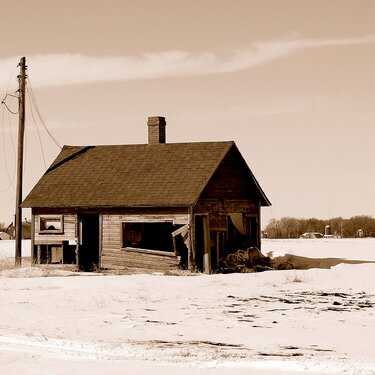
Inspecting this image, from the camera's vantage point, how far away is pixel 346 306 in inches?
623

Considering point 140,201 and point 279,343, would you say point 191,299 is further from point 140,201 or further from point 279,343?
point 140,201

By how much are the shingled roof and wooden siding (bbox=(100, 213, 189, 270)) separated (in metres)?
0.54

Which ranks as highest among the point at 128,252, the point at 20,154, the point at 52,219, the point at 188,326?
the point at 20,154

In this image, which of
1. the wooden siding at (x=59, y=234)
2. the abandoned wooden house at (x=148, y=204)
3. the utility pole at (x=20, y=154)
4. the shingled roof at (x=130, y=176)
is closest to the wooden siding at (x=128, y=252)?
the abandoned wooden house at (x=148, y=204)

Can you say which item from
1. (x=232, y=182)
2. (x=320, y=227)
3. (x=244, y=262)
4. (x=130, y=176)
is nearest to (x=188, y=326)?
(x=244, y=262)

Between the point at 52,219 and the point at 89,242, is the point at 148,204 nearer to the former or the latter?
the point at 52,219

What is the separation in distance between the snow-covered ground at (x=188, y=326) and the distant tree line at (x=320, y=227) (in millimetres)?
34720

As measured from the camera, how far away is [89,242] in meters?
29.2

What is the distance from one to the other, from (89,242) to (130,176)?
12.2 feet

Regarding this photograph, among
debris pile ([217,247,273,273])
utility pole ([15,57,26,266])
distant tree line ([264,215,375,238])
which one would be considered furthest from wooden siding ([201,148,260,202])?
distant tree line ([264,215,375,238])

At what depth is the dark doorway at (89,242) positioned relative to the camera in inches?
1116

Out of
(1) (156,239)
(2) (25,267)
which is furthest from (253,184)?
(2) (25,267)

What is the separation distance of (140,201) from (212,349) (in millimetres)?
15611

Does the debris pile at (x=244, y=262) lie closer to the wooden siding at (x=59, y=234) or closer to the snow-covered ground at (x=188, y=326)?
the snow-covered ground at (x=188, y=326)
